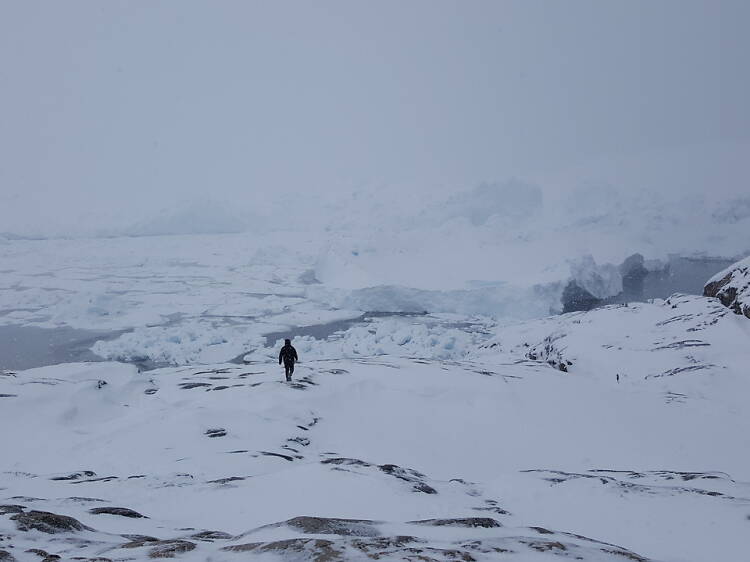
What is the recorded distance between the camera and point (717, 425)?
12.4 meters

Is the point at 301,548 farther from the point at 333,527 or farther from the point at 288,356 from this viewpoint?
the point at 288,356

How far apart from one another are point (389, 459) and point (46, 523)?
560cm

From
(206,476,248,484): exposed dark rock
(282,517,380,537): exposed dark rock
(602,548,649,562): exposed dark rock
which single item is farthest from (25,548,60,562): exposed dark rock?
(602,548,649,562): exposed dark rock

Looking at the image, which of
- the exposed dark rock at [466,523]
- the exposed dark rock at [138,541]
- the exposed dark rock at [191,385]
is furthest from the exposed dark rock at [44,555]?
the exposed dark rock at [191,385]

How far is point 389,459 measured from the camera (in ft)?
30.5

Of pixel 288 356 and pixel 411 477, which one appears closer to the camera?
pixel 411 477

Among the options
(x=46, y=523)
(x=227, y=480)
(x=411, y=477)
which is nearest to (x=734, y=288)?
(x=411, y=477)

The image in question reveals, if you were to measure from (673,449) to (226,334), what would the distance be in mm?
24505

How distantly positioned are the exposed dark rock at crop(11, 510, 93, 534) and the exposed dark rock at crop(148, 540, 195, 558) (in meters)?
1.05

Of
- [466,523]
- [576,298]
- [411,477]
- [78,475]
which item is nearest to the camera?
[466,523]

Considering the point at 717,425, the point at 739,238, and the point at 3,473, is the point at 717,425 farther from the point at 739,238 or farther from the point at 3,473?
the point at 739,238

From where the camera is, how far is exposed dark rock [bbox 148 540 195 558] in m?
4.23

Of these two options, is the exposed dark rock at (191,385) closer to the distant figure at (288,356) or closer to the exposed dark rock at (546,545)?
the distant figure at (288,356)

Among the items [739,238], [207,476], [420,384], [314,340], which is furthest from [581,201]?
[207,476]
